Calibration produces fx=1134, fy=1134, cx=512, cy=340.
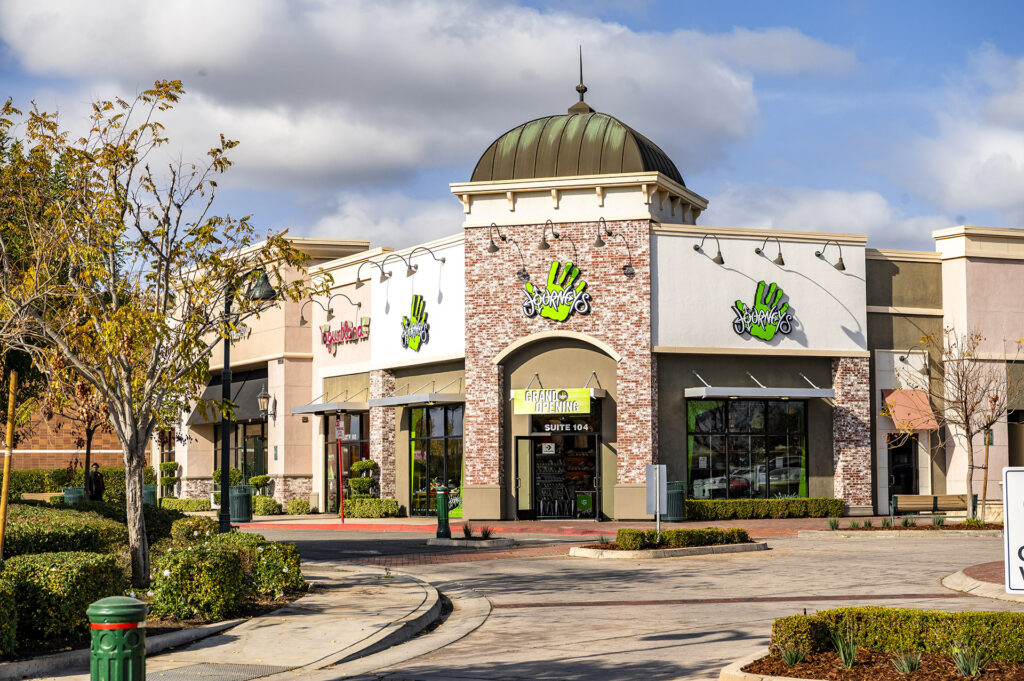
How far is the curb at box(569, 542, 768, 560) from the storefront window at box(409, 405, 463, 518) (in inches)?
529

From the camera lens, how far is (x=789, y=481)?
3438 centimetres

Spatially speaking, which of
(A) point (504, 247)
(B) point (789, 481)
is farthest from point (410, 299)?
(B) point (789, 481)

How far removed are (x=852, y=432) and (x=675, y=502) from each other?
249 inches

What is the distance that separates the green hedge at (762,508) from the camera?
1291 inches

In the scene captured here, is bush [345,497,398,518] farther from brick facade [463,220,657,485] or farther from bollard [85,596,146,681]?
bollard [85,596,146,681]

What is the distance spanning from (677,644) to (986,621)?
11.3ft

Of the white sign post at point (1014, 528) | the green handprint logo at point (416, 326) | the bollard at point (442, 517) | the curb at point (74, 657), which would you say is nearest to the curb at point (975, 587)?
the white sign post at point (1014, 528)

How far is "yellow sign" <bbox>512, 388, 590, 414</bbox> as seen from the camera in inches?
1283

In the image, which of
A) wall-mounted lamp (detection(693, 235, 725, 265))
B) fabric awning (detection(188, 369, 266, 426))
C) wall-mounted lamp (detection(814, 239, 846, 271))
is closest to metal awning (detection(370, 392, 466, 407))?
wall-mounted lamp (detection(693, 235, 725, 265))

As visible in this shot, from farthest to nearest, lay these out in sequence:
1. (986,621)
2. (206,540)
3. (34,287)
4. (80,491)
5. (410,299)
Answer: (80,491), (410,299), (206,540), (34,287), (986,621)

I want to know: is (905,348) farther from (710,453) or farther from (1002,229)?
(710,453)

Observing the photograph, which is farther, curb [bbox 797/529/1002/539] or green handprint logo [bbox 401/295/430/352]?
green handprint logo [bbox 401/295/430/352]

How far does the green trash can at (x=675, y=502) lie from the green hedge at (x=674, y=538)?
832 cm

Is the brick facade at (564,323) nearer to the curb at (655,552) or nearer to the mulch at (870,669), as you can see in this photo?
the curb at (655,552)
